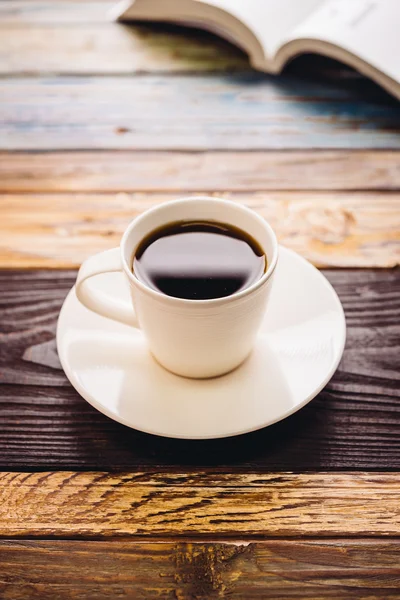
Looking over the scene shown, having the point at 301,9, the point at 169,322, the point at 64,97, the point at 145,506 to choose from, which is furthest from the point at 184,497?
the point at 301,9

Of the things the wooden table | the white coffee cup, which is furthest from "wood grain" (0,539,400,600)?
the white coffee cup

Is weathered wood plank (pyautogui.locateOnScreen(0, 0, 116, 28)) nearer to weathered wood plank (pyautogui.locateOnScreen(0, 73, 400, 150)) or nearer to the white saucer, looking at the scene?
weathered wood plank (pyautogui.locateOnScreen(0, 73, 400, 150))

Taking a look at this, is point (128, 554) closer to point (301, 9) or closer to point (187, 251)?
point (187, 251)

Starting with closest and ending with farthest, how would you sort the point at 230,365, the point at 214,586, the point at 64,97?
the point at 214,586 → the point at 230,365 → the point at 64,97

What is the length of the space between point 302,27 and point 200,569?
2.87 ft

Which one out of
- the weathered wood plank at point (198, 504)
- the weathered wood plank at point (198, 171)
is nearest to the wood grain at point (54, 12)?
the weathered wood plank at point (198, 171)

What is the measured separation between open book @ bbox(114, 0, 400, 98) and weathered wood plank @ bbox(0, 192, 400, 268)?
0.27 meters

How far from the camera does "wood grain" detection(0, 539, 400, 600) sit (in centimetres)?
49

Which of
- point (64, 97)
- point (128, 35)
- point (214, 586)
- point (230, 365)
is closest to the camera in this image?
point (214, 586)

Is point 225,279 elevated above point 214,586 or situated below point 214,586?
above

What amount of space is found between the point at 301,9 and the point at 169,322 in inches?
31.8

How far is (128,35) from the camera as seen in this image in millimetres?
1184

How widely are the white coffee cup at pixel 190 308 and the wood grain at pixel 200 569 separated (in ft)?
0.55

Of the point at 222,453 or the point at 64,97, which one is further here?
the point at 64,97
